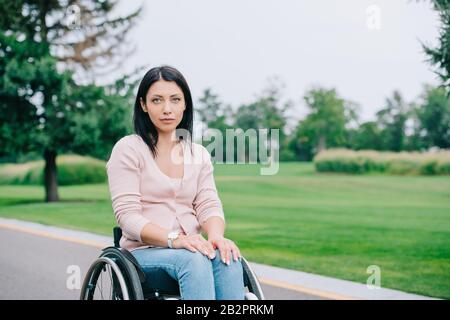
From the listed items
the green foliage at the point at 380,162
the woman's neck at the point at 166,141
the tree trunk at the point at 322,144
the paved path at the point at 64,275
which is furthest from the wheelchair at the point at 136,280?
the green foliage at the point at 380,162

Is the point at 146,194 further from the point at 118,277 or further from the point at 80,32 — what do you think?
the point at 80,32

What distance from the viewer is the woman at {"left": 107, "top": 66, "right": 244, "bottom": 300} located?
→ 83.0 inches

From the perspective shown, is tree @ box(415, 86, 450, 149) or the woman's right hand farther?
tree @ box(415, 86, 450, 149)

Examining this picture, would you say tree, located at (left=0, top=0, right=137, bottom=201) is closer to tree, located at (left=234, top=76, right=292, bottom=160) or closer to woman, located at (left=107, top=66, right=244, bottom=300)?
tree, located at (left=234, top=76, right=292, bottom=160)

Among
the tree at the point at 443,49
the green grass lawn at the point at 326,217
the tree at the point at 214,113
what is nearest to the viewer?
the tree at the point at 443,49

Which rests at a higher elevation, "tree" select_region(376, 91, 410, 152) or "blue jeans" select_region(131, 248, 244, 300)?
"tree" select_region(376, 91, 410, 152)

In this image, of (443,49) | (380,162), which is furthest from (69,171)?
(443,49)

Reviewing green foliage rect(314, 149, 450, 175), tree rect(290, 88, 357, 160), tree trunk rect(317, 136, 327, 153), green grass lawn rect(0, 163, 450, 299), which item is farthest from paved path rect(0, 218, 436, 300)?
green foliage rect(314, 149, 450, 175)

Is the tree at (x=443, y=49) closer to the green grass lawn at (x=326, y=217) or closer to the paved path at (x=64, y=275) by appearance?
the green grass lawn at (x=326, y=217)

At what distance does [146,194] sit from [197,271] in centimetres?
35

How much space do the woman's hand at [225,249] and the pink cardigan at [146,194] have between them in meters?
0.13

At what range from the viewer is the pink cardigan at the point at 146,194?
7.20 ft

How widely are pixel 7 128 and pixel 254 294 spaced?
11.5 m

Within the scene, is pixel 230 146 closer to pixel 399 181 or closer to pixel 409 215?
pixel 409 215
